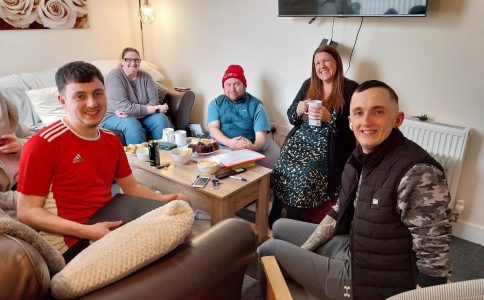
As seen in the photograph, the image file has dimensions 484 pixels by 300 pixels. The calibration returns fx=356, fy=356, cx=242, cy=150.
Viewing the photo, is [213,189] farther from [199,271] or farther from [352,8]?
[352,8]

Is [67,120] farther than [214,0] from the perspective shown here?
No

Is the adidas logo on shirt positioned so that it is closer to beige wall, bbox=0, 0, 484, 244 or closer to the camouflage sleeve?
the camouflage sleeve

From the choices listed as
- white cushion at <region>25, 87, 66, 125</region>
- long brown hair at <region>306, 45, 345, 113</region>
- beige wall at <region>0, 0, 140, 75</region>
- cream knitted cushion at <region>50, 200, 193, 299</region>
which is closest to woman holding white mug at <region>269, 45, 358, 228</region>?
long brown hair at <region>306, 45, 345, 113</region>

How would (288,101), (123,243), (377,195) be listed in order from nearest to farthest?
(123,243), (377,195), (288,101)

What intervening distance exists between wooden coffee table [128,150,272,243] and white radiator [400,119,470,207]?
3.53 feet

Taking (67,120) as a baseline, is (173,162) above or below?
below

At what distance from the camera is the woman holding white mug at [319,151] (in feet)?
7.72

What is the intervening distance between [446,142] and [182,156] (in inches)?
66.7

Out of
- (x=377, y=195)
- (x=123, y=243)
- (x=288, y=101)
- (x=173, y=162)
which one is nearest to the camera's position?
(x=123, y=243)

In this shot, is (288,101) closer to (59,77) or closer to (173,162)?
(173,162)

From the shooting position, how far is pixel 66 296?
763 mm

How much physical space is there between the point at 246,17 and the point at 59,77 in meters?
2.16

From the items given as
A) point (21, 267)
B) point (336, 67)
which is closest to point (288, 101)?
point (336, 67)

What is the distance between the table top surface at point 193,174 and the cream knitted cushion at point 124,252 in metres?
0.96
